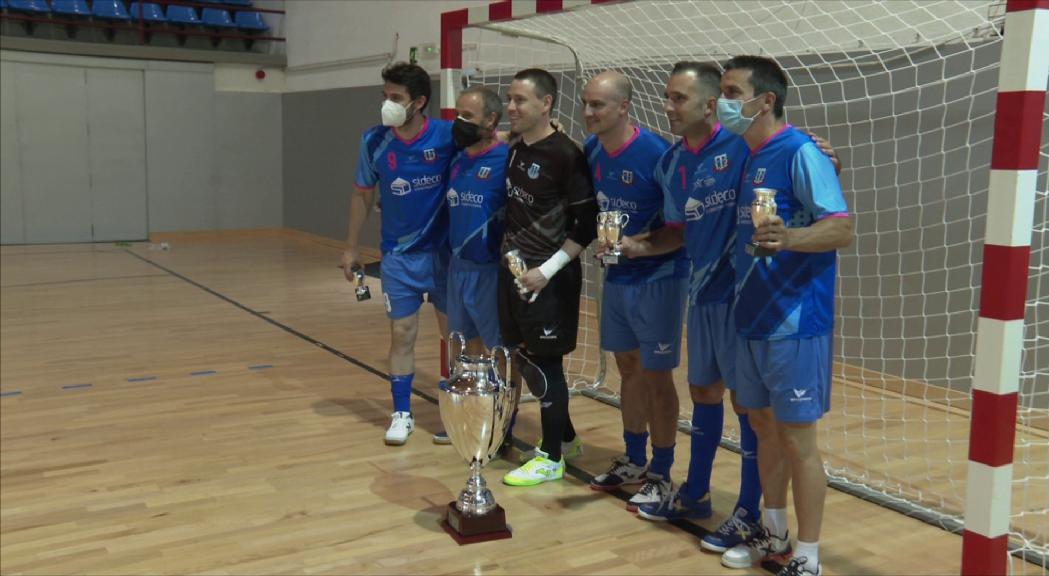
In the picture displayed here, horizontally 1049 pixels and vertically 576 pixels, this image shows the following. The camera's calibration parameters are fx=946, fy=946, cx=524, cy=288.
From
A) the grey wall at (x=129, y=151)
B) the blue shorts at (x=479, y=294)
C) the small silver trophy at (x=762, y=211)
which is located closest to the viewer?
the small silver trophy at (x=762, y=211)

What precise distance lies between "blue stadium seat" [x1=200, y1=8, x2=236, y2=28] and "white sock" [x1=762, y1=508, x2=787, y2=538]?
14.2 meters

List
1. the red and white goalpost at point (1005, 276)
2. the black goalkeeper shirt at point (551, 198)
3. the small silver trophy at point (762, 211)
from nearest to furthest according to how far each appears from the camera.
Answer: the red and white goalpost at point (1005, 276) → the small silver trophy at point (762, 211) → the black goalkeeper shirt at point (551, 198)

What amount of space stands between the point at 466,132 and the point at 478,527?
1740 mm

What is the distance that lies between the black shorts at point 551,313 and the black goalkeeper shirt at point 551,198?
13 centimetres

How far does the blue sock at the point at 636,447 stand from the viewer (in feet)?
13.7

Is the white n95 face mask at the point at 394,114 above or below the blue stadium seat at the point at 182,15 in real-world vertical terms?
below

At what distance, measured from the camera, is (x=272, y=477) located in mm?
4312

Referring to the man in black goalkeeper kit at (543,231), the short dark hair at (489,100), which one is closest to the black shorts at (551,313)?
the man in black goalkeeper kit at (543,231)

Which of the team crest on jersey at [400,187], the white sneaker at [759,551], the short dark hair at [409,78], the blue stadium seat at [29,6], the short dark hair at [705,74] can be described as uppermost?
the blue stadium seat at [29,6]

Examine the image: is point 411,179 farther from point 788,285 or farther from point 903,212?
point 903,212

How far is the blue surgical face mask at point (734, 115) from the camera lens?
3.04 m

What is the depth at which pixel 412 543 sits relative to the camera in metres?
3.58

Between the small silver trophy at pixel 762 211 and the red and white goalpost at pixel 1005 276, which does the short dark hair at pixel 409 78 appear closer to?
the small silver trophy at pixel 762 211

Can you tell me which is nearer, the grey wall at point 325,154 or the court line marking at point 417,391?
the court line marking at point 417,391
